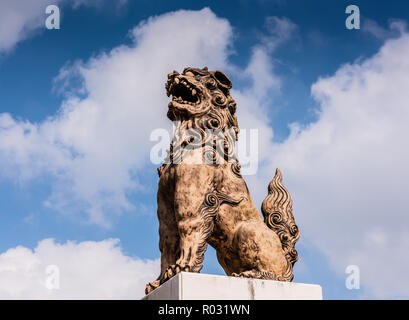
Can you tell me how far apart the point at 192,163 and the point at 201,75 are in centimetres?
146

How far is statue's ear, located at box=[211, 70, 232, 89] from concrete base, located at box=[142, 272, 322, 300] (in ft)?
9.44

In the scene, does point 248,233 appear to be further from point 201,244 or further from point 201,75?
point 201,75

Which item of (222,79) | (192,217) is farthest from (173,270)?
(222,79)

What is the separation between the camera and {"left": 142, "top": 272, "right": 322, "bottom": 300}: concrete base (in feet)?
19.7

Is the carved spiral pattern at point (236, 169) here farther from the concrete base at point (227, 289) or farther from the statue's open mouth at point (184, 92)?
the concrete base at point (227, 289)

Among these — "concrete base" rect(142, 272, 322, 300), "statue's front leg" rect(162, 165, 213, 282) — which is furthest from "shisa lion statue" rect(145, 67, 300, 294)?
"concrete base" rect(142, 272, 322, 300)

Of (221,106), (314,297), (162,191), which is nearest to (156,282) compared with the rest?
(162,191)

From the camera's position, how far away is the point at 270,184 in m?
7.92

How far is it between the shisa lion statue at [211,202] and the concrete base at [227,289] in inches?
10.7

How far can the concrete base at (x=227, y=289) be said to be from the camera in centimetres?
600

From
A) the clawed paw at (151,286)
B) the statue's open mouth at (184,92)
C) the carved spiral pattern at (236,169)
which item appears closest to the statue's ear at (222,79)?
the statue's open mouth at (184,92)

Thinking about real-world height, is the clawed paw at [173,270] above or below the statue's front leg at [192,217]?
below

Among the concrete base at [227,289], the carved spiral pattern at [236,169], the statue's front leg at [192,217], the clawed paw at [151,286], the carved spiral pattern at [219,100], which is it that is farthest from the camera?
the carved spiral pattern at [219,100]
